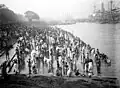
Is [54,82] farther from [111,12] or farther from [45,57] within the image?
[111,12]

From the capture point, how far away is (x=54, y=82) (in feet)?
7.27

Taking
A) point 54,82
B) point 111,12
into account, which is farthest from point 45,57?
point 111,12

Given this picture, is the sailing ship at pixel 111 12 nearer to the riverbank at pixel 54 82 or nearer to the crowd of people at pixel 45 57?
the crowd of people at pixel 45 57

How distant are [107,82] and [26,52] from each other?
7.42 feet

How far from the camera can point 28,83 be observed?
2148 mm

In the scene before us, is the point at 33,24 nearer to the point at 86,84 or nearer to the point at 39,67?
the point at 39,67

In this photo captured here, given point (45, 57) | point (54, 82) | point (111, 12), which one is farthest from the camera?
point (111, 12)

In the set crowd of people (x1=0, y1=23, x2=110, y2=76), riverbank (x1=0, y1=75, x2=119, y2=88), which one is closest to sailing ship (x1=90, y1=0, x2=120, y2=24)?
crowd of people (x1=0, y1=23, x2=110, y2=76)

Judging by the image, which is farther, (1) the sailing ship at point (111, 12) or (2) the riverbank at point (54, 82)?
(1) the sailing ship at point (111, 12)

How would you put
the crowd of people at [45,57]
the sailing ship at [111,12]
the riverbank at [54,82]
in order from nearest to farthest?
the riverbank at [54,82]
the crowd of people at [45,57]
the sailing ship at [111,12]

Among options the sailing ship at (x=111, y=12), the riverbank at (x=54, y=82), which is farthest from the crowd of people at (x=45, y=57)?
the sailing ship at (x=111, y=12)

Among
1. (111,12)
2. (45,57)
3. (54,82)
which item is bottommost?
(54,82)

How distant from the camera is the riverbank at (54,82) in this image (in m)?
2.11

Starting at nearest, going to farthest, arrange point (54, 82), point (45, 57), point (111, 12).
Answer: point (54, 82)
point (45, 57)
point (111, 12)
